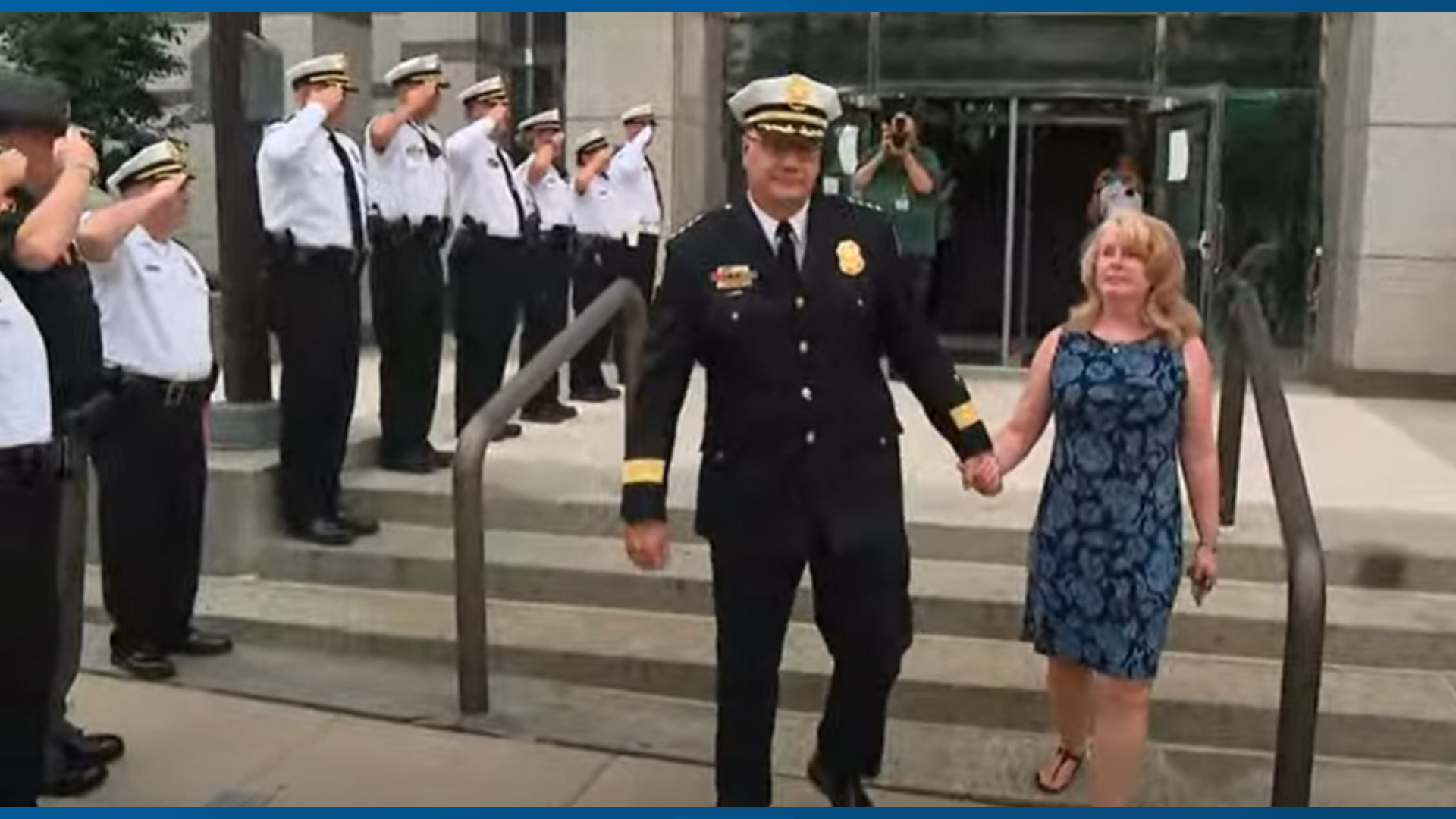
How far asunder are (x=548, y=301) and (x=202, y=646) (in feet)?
9.78

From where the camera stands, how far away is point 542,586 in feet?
18.3

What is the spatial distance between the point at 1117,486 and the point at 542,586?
2.38m

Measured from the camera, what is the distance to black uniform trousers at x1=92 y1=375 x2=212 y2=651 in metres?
4.79

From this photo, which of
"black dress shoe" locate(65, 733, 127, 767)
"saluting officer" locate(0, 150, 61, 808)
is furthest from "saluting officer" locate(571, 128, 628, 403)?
"saluting officer" locate(0, 150, 61, 808)

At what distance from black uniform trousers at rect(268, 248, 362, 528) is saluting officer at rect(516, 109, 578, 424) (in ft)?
5.89

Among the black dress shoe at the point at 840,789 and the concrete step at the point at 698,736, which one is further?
the concrete step at the point at 698,736

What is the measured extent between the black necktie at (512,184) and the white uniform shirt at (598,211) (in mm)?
1025

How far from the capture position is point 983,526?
5527 millimetres

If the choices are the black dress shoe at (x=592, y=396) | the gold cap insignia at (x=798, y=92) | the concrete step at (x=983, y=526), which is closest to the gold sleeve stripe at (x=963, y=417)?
the gold cap insignia at (x=798, y=92)

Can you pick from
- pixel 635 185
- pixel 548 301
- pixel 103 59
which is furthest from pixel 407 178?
pixel 103 59

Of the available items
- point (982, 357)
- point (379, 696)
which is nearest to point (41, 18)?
point (982, 357)

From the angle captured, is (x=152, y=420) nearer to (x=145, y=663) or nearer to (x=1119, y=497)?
(x=145, y=663)

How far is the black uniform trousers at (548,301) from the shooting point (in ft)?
25.0

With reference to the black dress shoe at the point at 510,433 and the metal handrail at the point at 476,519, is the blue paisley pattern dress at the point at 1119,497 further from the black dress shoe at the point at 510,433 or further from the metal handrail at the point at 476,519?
the black dress shoe at the point at 510,433
